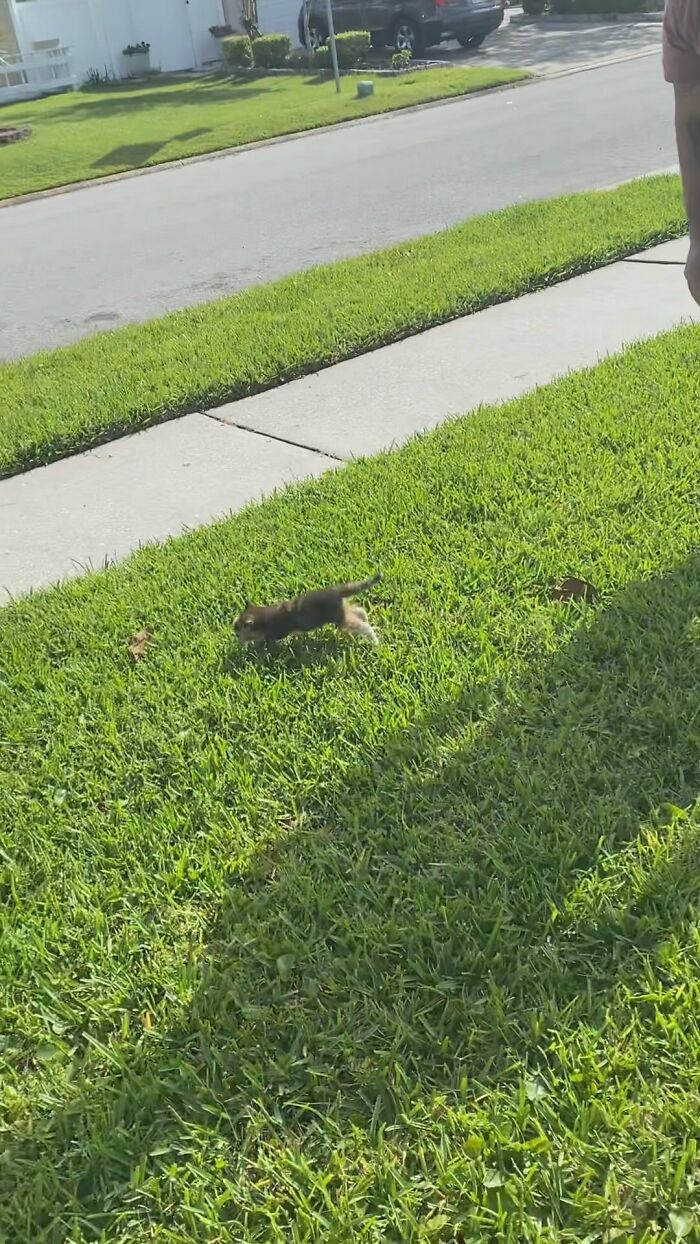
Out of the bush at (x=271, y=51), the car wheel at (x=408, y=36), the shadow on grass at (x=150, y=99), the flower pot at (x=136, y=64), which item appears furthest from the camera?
the flower pot at (x=136, y=64)

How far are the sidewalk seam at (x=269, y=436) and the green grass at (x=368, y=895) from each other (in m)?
1.06

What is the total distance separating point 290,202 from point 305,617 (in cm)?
931

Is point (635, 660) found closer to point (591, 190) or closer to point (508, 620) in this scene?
point (508, 620)

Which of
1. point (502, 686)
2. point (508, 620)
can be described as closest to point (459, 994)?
point (502, 686)

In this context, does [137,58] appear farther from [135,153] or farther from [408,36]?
[135,153]

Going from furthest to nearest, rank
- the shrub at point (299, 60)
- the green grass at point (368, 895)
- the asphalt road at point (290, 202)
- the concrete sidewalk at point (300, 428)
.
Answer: the shrub at point (299, 60) < the asphalt road at point (290, 202) < the concrete sidewalk at point (300, 428) < the green grass at point (368, 895)

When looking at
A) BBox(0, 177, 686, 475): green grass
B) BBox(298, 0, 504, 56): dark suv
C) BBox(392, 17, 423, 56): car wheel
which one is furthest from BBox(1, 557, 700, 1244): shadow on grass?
BBox(392, 17, 423, 56): car wheel

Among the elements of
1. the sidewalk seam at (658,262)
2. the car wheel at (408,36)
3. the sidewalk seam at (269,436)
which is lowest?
the sidewalk seam at (269,436)

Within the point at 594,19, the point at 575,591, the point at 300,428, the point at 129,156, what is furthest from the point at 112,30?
the point at 575,591

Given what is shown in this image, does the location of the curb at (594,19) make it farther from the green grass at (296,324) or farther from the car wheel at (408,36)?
the green grass at (296,324)

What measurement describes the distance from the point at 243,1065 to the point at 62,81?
29.5 m

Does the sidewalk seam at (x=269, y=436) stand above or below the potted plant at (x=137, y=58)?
below

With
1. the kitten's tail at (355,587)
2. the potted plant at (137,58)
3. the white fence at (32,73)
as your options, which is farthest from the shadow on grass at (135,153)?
the kitten's tail at (355,587)

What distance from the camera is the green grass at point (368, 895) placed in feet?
6.39
